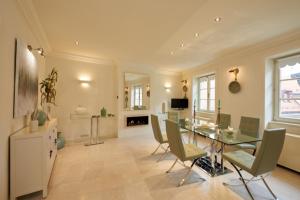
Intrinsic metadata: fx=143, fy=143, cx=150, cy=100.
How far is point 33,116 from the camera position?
219 cm

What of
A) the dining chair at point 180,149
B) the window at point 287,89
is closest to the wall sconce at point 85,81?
the dining chair at point 180,149

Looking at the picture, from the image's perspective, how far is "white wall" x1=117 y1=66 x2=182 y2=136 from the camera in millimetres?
4915

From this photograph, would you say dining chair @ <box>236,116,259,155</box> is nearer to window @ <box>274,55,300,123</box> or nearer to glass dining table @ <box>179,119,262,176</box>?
glass dining table @ <box>179,119,262,176</box>

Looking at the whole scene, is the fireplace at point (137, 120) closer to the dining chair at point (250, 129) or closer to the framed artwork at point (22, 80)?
the framed artwork at point (22, 80)

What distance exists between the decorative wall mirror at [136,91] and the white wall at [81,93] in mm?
414

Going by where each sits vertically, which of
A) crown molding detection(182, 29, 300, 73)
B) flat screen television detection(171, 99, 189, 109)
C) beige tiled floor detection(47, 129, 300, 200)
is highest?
crown molding detection(182, 29, 300, 73)

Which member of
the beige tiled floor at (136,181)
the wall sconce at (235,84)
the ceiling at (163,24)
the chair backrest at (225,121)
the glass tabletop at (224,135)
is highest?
the ceiling at (163,24)

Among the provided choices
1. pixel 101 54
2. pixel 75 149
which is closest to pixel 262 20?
pixel 101 54

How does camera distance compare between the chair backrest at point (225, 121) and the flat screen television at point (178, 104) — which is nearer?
the chair backrest at point (225, 121)

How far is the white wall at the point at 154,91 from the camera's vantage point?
16.1 feet

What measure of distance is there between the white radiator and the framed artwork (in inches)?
176

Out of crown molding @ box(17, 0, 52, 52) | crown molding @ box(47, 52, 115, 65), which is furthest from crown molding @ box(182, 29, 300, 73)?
crown molding @ box(17, 0, 52, 52)

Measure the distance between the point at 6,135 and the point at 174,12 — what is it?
8.87ft

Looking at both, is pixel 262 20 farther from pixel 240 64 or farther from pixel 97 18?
pixel 97 18
